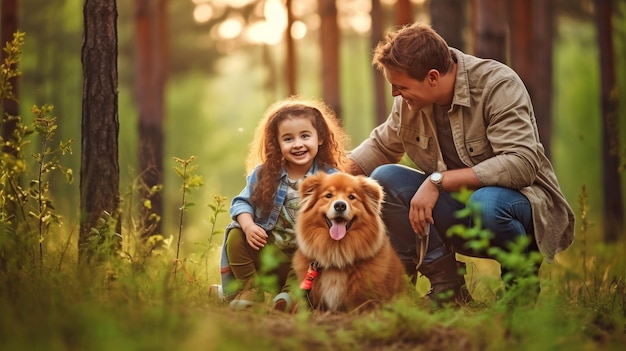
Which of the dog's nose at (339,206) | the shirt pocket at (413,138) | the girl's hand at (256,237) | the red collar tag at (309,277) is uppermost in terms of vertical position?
the shirt pocket at (413,138)

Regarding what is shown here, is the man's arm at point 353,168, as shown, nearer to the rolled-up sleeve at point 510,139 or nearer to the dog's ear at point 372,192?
the dog's ear at point 372,192

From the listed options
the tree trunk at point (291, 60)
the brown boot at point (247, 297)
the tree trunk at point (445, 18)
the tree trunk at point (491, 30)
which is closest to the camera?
the brown boot at point (247, 297)

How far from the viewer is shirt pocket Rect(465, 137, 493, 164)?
14.6 ft

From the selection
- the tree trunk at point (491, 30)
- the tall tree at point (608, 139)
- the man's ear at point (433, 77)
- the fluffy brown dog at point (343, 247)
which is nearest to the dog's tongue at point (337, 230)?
the fluffy brown dog at point (343, 247)

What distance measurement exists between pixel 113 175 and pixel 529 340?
2.81 m

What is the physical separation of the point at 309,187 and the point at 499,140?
1201mm

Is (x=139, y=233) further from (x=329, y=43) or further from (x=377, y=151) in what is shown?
(x=329, y=43)

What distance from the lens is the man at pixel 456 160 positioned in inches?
169

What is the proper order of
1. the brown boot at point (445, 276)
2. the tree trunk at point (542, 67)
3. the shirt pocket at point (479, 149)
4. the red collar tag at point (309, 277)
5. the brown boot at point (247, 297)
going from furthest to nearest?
the tree trunk at point (542, 67)
the brown boot at point (445, 276)
the shirt pocket at point (479, 149)
the red collar tag at point (309, 277)
the brown boot at point (247, 297)

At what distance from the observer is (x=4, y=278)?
3.55m

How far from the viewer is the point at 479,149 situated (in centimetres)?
446

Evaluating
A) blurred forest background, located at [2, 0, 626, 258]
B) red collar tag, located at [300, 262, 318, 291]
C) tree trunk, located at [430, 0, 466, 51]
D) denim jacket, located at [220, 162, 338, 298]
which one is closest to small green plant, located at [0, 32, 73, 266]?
denim jacket, located at [220, 162, 338, 298]

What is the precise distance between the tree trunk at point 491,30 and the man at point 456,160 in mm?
2871

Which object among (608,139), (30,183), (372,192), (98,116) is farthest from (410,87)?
(608,139)
